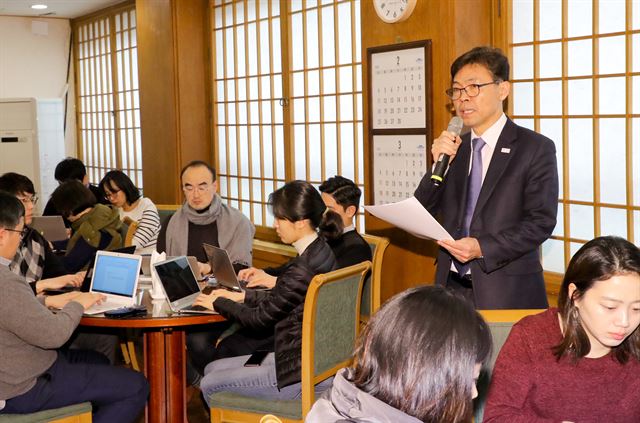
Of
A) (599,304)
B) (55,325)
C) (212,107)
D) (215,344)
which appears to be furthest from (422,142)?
(212,107)

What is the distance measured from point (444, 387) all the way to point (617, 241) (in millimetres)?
842

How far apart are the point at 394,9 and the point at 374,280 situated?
1452 mm

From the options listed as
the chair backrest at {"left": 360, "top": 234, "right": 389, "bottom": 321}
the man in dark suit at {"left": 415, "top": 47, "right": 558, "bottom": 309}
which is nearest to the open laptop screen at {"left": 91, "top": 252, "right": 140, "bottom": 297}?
the chair backrest at {"left": 360, "top": 234, "right": 389, "bottom": 321}

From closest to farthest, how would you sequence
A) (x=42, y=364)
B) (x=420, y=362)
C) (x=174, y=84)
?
(x=420, y=362)
(x=42, y=364)
(x=174, y=84)

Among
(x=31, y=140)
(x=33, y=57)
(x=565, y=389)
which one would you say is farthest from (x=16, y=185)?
(x=33, y=57)

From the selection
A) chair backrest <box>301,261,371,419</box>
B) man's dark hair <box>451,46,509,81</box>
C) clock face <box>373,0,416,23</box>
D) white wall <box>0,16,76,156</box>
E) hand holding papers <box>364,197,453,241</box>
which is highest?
white wall <box>0,16,76,156</box>

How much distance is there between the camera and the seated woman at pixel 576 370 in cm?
199

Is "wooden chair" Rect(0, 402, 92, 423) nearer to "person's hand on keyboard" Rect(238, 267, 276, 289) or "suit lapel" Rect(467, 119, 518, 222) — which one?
"person's hand on keyboard" Rect(238, 267, 276, 289)

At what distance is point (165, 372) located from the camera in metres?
3.63

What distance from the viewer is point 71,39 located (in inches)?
376

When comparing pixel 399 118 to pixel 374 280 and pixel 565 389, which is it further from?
pixel 565 389

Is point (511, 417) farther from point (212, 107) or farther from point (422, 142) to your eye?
point (212, 107)

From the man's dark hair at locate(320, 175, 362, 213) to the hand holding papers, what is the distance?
139cm

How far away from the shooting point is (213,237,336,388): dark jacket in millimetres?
3004
